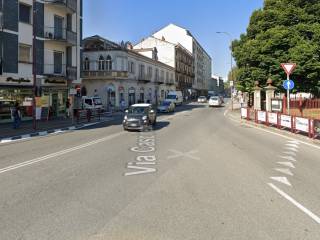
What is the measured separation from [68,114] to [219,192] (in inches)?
1170

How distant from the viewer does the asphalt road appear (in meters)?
5.46

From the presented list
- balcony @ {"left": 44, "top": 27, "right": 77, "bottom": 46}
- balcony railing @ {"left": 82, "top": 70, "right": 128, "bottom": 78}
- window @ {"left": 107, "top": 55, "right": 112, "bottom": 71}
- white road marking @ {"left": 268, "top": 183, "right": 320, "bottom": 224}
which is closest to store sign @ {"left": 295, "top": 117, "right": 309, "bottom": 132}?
white road marking @ {"left": 268, "top": 183, "right": 320, "bottom": 224}

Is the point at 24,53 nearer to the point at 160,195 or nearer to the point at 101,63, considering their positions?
the point at 101,63

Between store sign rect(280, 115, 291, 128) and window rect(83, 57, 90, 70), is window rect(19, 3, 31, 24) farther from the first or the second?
window rect(83, 57, 90, 70)

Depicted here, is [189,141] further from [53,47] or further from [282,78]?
[53,47]

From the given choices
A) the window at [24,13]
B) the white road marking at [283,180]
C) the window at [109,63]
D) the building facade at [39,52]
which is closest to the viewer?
the white road marking at [283,180]

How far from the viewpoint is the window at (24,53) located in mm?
30062

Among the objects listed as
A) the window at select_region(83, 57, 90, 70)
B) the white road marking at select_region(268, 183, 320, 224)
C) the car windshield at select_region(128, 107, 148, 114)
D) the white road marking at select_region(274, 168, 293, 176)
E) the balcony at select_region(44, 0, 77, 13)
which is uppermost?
the balcony at select_region(44, 0, 77, 13)

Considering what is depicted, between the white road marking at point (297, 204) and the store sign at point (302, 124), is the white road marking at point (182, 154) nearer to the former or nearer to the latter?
the white road marking at point (297, 204)

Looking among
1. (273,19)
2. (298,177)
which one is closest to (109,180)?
(298,177)

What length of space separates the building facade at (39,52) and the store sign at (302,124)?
15.4 m

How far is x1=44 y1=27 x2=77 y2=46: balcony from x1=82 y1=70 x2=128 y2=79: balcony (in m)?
16.4

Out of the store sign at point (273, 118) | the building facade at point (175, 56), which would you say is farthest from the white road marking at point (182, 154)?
the building facade at point (175, 56)

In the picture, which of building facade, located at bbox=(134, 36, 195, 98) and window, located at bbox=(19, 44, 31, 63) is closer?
window, located at bbox=(19, 44, 31, 63)
